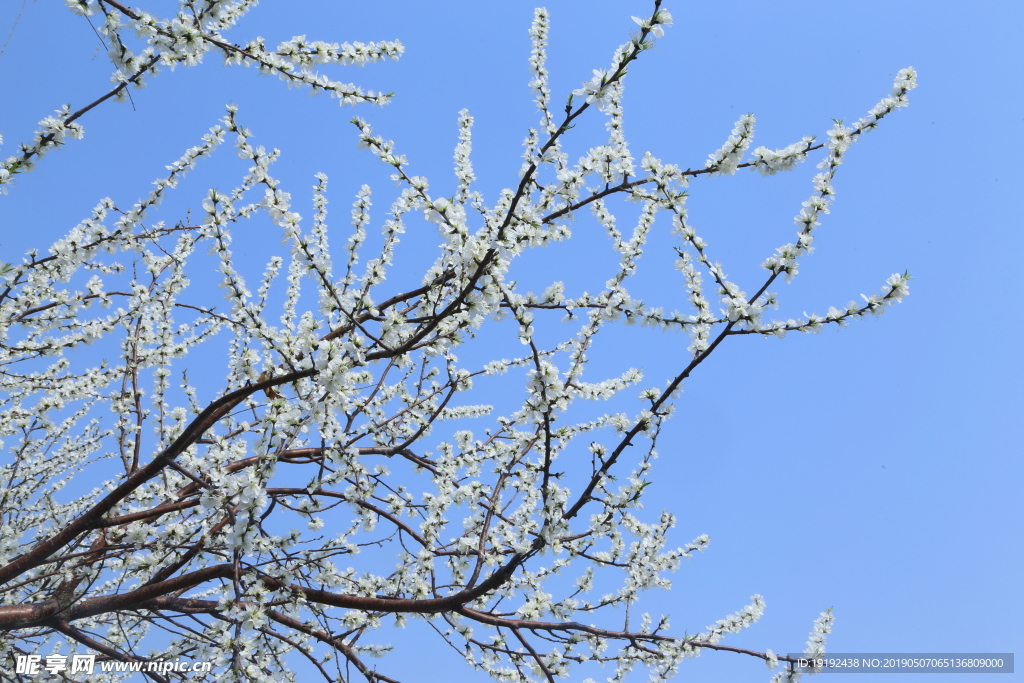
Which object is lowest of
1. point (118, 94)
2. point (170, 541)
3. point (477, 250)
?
point (170, 541)

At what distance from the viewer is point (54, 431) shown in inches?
238

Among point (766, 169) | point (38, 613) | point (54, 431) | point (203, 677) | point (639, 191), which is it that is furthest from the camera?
point (54, 431)

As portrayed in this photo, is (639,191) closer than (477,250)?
No

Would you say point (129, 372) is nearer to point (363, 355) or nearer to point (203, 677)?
point (203, 677)

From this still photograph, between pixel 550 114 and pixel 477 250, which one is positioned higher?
pixel 550 114

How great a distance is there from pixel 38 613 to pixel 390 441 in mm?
2577

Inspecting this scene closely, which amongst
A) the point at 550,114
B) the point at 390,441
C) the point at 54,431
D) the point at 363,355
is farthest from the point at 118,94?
the point at 54,431

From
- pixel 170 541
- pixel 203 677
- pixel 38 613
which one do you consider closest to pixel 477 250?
Answer: pixel 170 541

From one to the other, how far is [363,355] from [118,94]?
2230mm

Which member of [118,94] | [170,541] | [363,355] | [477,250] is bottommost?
[170,541]

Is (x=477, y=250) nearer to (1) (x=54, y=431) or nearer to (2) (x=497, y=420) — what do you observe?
(2) (x=497, y=420)

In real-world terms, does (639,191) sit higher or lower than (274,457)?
higher

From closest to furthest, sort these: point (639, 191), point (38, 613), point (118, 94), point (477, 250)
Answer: point (477, 250) < point (639, 191) < point (118, 94) < point (38, 613)

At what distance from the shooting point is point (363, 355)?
2982 mm
